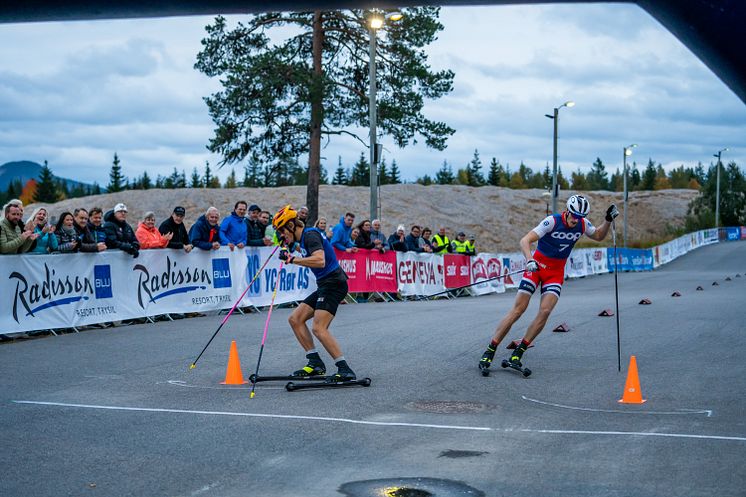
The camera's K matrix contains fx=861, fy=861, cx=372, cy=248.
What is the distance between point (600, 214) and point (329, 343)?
105028 millimetres

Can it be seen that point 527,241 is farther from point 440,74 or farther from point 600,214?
point 600,214

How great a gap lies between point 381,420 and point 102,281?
30.2ft

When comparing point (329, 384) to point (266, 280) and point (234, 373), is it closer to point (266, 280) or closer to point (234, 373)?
point (234, 373)

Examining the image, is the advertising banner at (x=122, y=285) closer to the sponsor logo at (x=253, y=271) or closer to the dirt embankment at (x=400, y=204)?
the sponsor logo at (x=253, y=271)

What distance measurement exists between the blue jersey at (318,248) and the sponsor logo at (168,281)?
293 inches

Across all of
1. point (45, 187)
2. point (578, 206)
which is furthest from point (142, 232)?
point (45, 187)

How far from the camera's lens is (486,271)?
97.5ft

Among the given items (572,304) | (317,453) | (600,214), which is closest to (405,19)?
(572,304)

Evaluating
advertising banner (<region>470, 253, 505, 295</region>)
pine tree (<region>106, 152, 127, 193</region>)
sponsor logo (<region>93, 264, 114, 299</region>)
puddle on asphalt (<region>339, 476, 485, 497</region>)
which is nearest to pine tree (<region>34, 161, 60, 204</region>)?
pine tree (<region>106, 152, 127, 193</region>)

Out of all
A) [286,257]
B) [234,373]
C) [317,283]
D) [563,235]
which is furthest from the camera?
[563,235]

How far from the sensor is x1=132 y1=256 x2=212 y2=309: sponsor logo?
16.3 meters

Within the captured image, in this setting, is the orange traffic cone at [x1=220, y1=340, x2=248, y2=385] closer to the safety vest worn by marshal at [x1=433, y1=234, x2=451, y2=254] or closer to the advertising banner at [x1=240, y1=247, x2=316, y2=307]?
the advertising banner at [x1=240, y1=247, x2=316, y2=307]

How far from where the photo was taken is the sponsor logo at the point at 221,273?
1825 centimetres

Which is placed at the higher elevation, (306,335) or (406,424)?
(306,335)
